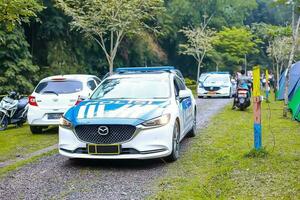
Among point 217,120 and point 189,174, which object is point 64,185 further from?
point 217,120

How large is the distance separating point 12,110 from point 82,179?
22.9 ft

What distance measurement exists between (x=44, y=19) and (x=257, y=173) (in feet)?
70.9

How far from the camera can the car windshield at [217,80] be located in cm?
2466

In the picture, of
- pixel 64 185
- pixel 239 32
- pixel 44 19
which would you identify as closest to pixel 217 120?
pixel 64 185

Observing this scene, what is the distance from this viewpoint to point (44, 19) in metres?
25.6

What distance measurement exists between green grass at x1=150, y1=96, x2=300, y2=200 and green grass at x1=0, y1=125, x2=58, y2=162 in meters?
3.30

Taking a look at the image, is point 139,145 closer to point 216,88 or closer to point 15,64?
point 15,64

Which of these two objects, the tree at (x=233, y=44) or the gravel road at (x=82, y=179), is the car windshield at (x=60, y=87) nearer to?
the gravel road at (x=82, y=179)

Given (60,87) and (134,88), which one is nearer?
(134,88)

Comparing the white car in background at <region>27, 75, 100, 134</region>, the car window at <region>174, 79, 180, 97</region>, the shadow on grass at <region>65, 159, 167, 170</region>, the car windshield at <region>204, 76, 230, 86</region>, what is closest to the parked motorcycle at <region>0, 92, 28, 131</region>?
the white car in background at <region>27, 75, 100, 134</region>

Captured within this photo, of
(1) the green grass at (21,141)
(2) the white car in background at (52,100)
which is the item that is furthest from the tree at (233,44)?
(1) the green grass at (21,141)

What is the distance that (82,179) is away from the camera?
621cm

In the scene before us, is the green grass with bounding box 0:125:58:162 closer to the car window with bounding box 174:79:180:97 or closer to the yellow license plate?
the yellow license plate

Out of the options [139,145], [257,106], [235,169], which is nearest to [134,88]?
[139,145]
